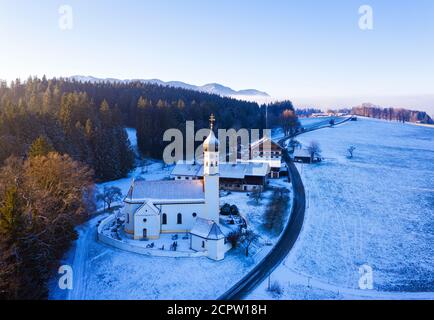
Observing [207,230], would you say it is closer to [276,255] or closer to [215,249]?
[215,249]

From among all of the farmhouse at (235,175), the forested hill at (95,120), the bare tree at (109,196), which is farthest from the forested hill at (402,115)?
the bare tree at (109,196)

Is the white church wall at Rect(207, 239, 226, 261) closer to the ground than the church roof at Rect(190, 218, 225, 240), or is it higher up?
closer to the ground

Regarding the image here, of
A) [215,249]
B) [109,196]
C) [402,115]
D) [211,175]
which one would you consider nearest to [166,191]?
[211,175]

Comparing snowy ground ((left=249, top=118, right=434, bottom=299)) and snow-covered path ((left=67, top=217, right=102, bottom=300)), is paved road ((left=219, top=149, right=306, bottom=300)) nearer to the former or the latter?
snowy ground ((left=249, top=118, right=434, bottom=299))

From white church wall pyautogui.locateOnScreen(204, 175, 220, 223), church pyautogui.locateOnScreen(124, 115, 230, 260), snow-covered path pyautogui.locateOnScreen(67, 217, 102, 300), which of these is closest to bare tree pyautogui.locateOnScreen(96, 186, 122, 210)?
snow-covered path pyautogui.locateOnScreen(67, 217, 102, 300)

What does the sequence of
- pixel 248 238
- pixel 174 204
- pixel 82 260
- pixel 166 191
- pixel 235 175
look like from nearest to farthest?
pixel 82 260
pixel 248 238
pixel 174 204
pixel 166 191
pixel 235 175

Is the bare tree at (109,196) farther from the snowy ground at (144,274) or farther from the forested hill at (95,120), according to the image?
the snowy ground at (144,274)
